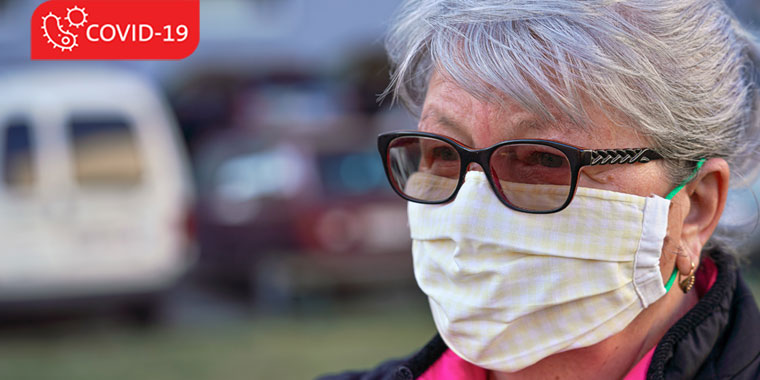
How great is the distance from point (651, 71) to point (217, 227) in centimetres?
702

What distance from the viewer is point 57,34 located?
8.54 ft

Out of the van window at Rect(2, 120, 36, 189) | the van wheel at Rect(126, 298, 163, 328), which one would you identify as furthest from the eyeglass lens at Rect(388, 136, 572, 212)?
the van wheel at Rect(126, 298, 163, 328)

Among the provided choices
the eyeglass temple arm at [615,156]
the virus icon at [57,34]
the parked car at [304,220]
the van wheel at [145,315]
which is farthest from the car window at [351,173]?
the eyeglass temple arm at [615,156]

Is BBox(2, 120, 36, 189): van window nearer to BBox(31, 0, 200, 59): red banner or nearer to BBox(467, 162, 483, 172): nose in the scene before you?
BBox(31, 0, 200, 59): red banner

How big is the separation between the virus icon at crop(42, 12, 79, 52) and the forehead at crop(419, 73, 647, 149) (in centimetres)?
148

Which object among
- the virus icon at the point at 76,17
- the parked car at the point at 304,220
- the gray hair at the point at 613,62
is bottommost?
the parked car at the point at 304,220

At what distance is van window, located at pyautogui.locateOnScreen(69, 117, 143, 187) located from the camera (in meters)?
7.36

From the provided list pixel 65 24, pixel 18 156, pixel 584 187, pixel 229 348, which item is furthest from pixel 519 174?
pixel 18 156

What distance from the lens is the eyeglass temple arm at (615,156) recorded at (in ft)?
5.22

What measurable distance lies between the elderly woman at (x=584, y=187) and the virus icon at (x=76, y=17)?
1290 mm

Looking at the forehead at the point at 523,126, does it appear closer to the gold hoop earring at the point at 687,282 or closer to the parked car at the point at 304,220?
the gold hoop earring at the point at 687,282

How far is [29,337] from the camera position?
24.6ft

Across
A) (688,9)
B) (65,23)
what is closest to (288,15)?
(65,23)

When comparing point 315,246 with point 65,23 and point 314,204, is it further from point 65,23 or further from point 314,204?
point 65,23
